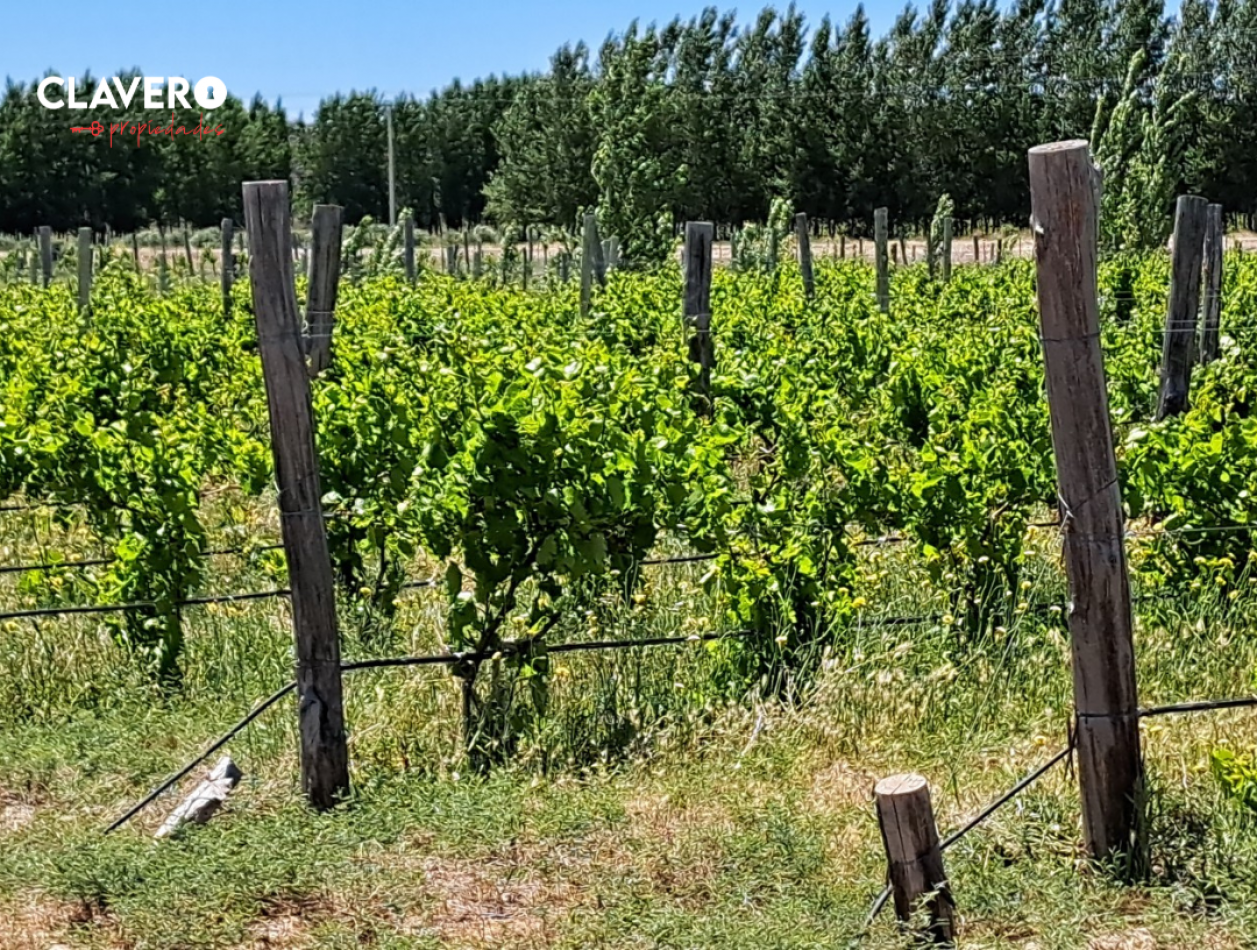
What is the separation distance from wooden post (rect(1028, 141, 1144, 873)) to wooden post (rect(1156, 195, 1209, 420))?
396cm

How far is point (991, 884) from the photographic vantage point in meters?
3.65

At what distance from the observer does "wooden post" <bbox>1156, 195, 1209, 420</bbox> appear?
7270mm

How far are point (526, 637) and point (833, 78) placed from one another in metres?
50.4

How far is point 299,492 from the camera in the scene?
4.24 meters

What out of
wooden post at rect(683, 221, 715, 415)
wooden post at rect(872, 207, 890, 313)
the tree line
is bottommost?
wooden post at rect(683, 221, 715, 415)

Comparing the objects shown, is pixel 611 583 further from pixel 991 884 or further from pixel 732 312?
pixel 732 312

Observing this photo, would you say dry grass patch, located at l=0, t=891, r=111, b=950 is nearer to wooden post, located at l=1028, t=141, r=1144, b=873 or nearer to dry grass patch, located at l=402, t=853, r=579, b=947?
dry grass patch, located at l=402, t=853, r=579, b=947

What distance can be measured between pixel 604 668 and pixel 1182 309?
160 inches

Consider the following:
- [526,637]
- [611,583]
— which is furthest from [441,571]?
[526,637]

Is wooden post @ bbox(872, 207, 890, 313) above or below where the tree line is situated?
below

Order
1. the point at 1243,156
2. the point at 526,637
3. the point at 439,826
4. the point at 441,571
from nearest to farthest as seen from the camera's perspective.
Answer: the point at 439,826, the point at 526,637, the point at 441,571, the point at 1243,156

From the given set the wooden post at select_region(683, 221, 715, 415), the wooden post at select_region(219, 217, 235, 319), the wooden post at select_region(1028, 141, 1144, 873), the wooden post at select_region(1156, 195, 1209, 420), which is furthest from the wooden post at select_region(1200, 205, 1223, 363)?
the wooden post at select_region(219, 217, 235, 319)

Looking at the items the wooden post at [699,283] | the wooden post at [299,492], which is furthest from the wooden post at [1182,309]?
the wooden post at [299,492]

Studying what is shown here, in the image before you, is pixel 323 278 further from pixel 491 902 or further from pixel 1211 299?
pixel 491 902
